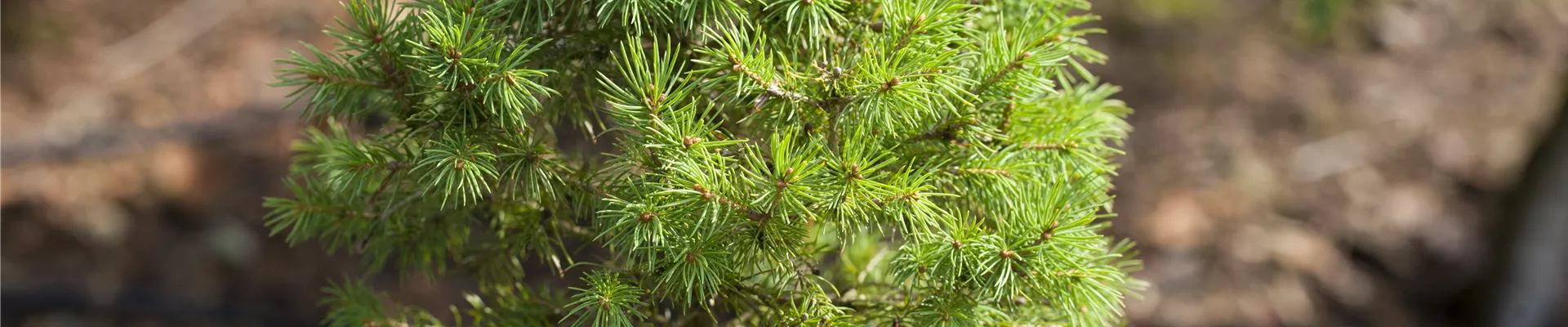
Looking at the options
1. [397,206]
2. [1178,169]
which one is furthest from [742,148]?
[1178,169]

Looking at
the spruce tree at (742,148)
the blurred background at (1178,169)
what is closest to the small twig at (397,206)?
the spruce tree at (742,148)

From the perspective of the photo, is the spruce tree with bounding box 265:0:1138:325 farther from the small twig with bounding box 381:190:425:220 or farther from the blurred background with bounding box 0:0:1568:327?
the blurred background with bounding box 0:0:1568:327

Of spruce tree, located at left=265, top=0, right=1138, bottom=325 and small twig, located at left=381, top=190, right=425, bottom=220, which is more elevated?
spruce tree, located at left=265, top=0, right=1138, bottom=325

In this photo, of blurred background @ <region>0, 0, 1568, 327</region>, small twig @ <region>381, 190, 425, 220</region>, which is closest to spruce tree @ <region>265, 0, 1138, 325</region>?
small twig @ <region>381, 190, 425, 220</region>

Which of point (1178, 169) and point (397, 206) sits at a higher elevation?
point (1178, 169)

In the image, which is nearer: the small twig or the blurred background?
the small twig

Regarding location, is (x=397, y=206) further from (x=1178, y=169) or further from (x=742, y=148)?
(x=1178, y=169)

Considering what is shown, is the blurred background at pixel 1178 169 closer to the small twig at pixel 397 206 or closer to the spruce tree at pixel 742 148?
the spruce tree at pixel 742 148

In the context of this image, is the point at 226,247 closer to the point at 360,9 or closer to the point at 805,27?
the point at 360,9
